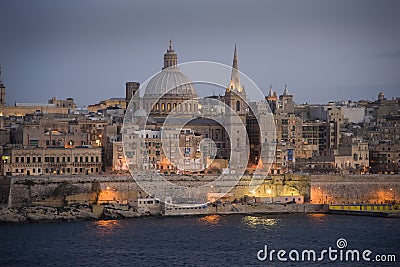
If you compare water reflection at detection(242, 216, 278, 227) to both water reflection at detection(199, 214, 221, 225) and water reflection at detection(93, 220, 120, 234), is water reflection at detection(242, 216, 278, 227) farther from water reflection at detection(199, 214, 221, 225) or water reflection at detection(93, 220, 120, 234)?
water reflection at detection(93, 220, 120, 234)

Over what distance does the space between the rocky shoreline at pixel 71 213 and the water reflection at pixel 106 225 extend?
777 mm

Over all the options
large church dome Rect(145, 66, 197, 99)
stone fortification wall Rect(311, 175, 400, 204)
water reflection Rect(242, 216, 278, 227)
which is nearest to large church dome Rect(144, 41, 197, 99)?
large church dome Rect(145, 66, 197, 99)

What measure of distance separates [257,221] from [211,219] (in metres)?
1.76

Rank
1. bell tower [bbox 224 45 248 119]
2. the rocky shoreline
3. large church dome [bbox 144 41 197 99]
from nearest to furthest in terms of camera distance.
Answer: the rocky shoreline → bell tower [bbox 224 45 248 119] → large church dome [bbox 144 41 197 99]

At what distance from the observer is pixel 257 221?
Result: 129ft

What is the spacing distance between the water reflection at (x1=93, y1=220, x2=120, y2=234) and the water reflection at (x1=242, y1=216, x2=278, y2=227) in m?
4.87

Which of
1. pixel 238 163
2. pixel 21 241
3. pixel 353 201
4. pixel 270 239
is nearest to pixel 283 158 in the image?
pixel 238 163

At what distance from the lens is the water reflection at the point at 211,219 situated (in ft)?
127

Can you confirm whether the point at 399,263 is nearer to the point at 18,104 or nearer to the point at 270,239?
the point at 270,239

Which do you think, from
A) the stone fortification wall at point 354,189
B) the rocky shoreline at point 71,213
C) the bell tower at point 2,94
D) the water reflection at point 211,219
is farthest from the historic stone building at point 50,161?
the bell tower at point 2,94

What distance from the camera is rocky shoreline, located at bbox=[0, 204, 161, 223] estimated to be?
126ft

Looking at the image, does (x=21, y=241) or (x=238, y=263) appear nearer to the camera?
(x=238, y=263)

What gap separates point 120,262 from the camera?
101 ft

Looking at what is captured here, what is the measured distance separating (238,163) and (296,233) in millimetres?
13526
